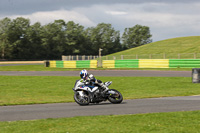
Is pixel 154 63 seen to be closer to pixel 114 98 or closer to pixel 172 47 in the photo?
pixel 172 47

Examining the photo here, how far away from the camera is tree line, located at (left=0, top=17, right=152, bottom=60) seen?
99.4 metres

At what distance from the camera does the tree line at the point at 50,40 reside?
9938cm

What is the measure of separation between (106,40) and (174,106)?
12556cm

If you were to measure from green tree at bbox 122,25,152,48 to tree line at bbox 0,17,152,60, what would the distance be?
1626cm

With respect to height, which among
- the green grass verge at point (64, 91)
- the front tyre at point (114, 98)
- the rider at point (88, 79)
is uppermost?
the rider at point (88, 79)

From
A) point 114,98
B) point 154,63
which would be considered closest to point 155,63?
point 154,63

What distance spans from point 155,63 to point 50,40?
72417mm

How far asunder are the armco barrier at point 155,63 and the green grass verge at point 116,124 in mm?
32748

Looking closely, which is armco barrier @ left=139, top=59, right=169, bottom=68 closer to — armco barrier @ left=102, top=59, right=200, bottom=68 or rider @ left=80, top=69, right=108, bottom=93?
armco barrier @ left=102, top=59, right=200, bottom=68

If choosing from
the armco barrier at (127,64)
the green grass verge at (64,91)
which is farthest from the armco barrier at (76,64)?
the green grass verge at (64,91)

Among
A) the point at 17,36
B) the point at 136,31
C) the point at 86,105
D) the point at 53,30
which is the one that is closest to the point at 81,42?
the point at 53,30

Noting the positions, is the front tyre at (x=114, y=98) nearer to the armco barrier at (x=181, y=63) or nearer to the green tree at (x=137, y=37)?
the armco barrier at (x=181, y=63)

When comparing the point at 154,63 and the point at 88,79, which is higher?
the point at 154,63

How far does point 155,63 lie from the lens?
143 feet
